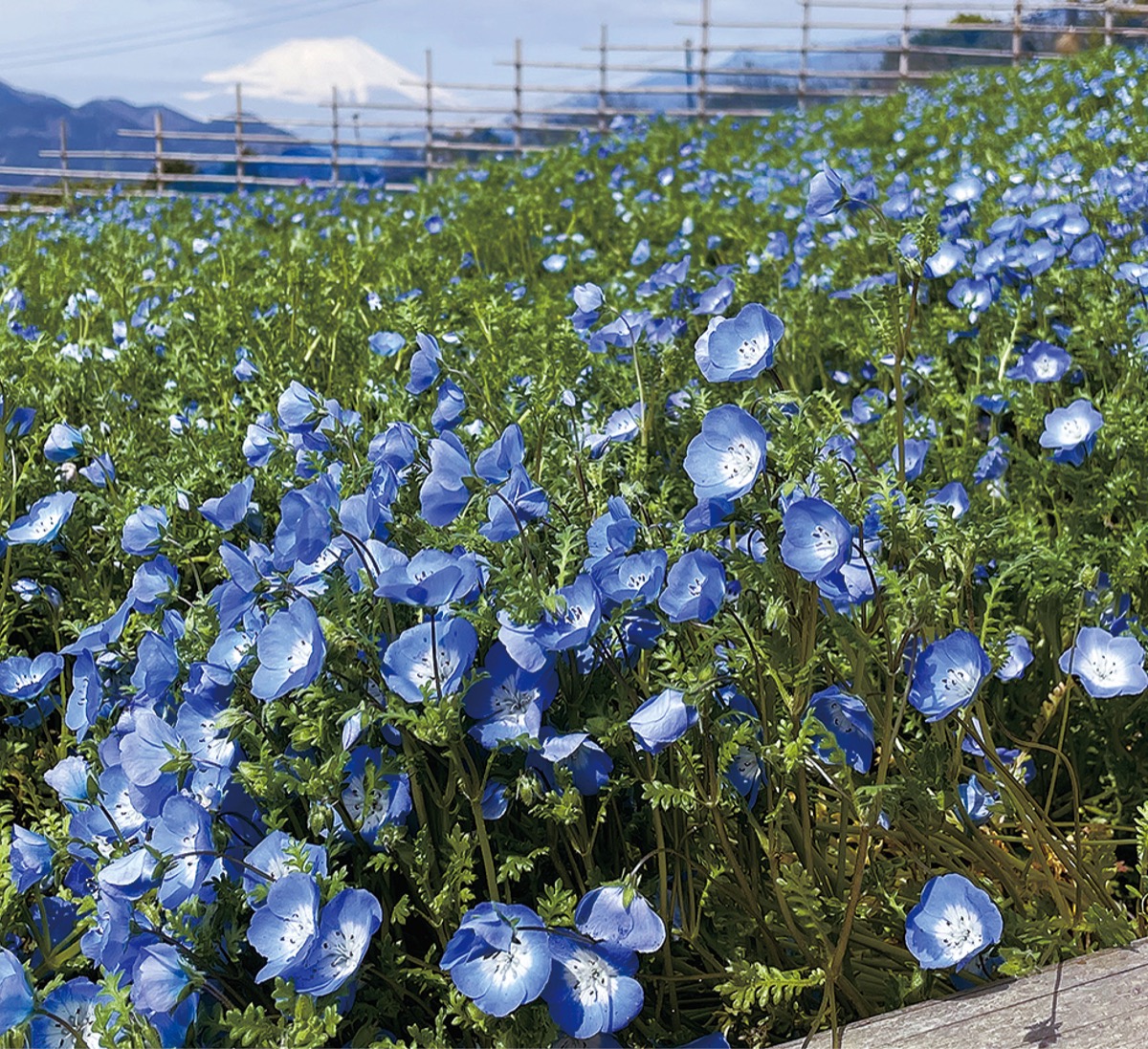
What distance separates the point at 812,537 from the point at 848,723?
391 millimetres

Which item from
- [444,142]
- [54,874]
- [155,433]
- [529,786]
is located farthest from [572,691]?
[444,142]

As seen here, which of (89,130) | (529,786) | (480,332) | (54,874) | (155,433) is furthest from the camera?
(89,130)

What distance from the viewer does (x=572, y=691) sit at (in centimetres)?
130

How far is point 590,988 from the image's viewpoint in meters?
1.12

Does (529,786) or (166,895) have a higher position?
(529,786)

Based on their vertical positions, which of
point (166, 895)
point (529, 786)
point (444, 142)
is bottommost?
point (166, 895)

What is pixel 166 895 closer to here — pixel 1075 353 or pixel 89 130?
pixel 1075 353

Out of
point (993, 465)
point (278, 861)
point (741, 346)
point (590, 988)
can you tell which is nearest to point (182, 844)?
point (278, 861)

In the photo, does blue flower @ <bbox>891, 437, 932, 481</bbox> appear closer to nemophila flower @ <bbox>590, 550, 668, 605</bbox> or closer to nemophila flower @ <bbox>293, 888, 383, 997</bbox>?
nemophila flower @ <bbox>590, 550, 668, 605</bbox>

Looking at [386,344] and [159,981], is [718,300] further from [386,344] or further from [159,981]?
[159,981]

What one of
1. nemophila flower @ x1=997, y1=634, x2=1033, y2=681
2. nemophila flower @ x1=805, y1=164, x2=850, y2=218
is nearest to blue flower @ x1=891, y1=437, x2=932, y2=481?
nemophila flower @ x1=997, y1=634, x2=1033, y2=681

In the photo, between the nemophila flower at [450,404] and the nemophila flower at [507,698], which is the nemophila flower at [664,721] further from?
the nemophila flower at [450,404]

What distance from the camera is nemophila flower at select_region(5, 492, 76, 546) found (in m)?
1.85

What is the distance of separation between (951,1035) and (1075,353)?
2012mm
